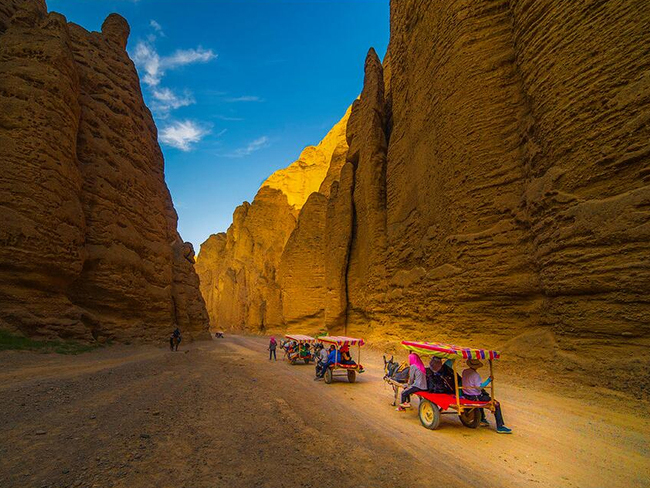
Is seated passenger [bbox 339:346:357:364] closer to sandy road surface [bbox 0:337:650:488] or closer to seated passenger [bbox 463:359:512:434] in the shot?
sandy road surface [bbox 0:337:650:488]

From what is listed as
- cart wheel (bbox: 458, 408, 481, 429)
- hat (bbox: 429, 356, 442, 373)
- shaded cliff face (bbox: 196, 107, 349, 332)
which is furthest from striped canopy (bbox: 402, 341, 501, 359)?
shaded cliff face (bbox: 196, 107, 349, 332)

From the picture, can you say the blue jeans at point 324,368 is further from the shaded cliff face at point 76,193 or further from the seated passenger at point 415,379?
the shaded cliff face at point 76,193

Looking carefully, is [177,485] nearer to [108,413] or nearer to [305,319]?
[108,413]

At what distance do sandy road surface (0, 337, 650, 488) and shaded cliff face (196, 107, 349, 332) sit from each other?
89.9 feet

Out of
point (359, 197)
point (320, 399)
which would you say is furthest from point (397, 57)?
point (320, 399)

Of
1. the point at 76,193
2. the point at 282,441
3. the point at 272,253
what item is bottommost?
the point at 282,441

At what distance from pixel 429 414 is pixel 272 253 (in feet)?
174

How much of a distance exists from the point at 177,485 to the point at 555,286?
34.3 feet

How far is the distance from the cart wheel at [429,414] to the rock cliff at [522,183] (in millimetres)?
4811

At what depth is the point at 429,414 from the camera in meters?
6.29

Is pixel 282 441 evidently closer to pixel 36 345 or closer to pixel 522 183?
pixel 522 183

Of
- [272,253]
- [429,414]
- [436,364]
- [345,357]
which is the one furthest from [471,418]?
[272,253]

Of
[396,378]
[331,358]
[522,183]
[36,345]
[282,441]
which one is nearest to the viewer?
[282,441]

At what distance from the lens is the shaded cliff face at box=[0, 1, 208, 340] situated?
1405 centimetres
